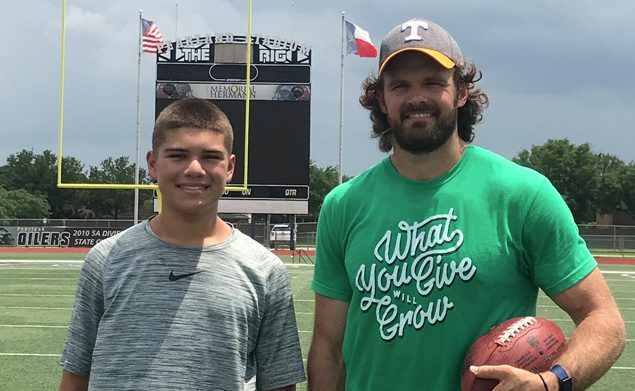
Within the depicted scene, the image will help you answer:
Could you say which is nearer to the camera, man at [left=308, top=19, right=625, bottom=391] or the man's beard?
man at [left=308, top=19, right=625, bottom=391]

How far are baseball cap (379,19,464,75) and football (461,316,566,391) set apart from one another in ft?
2.29

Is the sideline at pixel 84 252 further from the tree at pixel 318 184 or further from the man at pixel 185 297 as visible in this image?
the tree at pixel 318 184

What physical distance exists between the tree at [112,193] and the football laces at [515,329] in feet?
178

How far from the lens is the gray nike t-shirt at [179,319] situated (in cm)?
180

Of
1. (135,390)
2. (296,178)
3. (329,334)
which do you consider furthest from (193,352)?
(296,178)

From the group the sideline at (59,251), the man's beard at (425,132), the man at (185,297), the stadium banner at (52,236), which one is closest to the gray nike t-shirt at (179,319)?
the man at (185,297)

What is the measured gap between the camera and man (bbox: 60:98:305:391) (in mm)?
1809

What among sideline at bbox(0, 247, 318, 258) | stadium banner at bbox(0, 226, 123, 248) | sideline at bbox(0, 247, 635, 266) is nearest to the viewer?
sideline at bbox(0, 247, 635, 266)

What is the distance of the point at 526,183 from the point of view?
1.80m

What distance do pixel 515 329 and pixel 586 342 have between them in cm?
17

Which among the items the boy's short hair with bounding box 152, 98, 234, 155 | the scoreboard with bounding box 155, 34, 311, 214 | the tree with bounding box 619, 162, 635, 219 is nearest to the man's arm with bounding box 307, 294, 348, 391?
the boy's short hair with bounding box 152, 98, 234, 155

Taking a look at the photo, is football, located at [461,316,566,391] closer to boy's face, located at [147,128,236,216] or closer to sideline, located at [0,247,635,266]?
boy's face, located at [147,128,236,216]

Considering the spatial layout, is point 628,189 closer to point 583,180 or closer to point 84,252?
point 583,180

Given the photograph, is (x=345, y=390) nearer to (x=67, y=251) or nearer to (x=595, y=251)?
(x=67, y=251)
